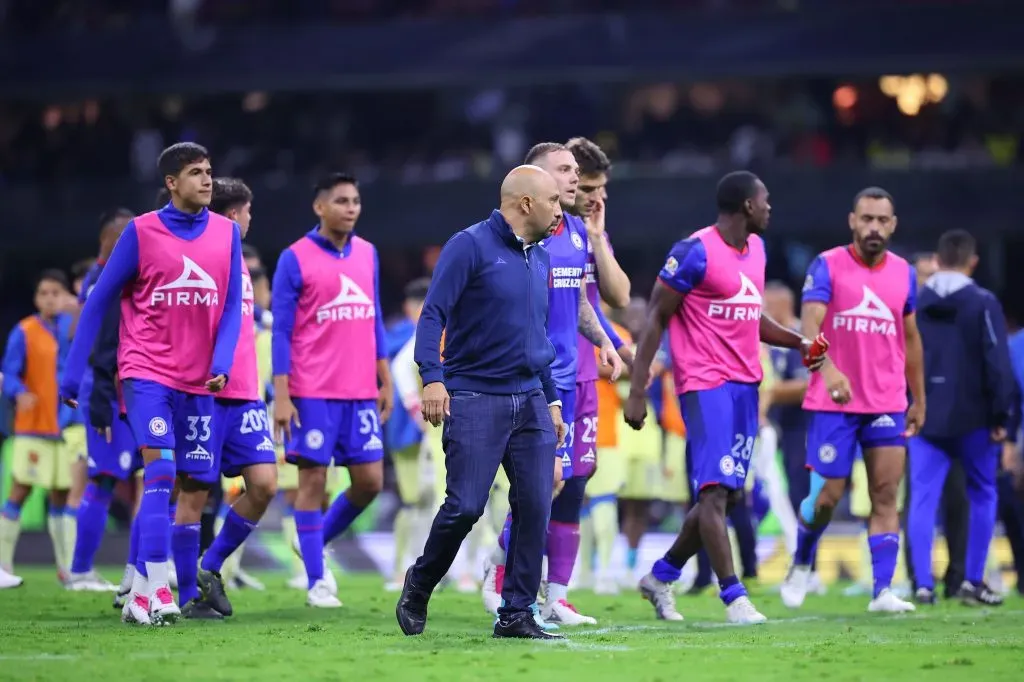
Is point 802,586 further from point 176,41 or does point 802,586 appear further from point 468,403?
point 176,41

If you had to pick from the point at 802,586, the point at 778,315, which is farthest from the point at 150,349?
the point at 778,315

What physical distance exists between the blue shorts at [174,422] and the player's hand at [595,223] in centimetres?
251

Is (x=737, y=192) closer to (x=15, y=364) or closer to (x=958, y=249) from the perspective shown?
(x=958, y=249)

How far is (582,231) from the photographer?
10.4 metres

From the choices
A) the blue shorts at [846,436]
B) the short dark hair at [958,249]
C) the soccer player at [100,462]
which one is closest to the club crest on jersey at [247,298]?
the soccer player at [100,462]

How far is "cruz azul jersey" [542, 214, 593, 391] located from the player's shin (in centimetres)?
384

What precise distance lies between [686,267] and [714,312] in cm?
33

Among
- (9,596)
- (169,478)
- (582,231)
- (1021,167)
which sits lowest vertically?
(9,596)

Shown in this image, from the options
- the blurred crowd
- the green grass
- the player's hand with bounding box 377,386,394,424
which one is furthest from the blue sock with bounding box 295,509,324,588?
the blurred crowd

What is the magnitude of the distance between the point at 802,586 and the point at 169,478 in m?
4.89

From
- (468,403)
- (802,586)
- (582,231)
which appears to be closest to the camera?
(468,403)

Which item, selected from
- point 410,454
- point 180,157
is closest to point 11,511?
point 410,454

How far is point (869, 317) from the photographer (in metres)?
11.8

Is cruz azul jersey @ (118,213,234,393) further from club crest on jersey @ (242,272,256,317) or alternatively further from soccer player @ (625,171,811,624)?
soccer player @ (625,171,811,624)
